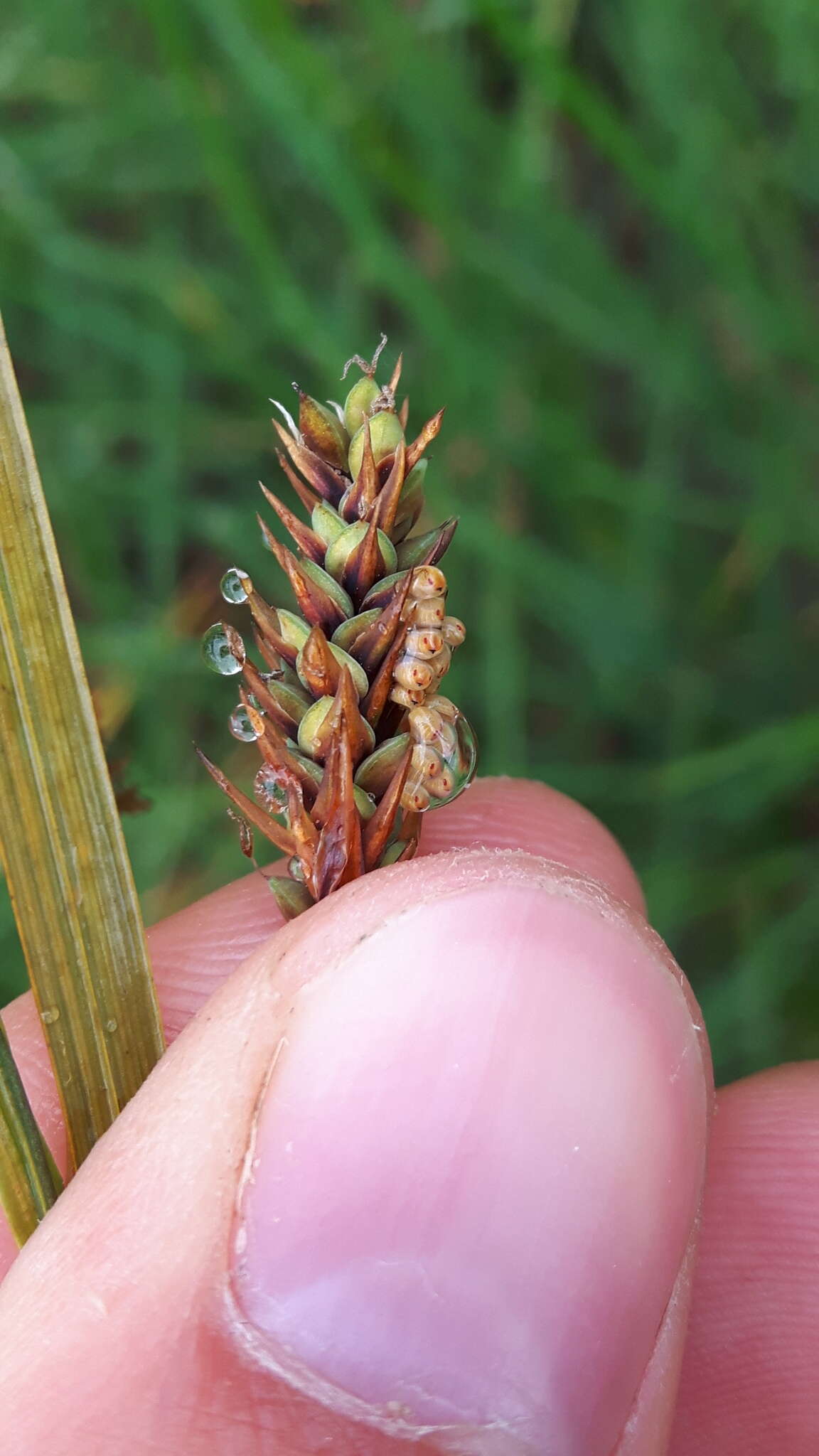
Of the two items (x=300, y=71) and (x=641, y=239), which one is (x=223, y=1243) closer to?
(x=300, y=71)

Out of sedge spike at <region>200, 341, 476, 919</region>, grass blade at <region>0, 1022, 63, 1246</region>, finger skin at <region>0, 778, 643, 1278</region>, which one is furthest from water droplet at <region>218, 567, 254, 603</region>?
finger skin at <region>0, 778, 643, 1278</region>

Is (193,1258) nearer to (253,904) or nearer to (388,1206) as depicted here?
(388,1206)

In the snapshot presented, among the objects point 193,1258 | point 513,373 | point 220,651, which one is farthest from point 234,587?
point 513,373

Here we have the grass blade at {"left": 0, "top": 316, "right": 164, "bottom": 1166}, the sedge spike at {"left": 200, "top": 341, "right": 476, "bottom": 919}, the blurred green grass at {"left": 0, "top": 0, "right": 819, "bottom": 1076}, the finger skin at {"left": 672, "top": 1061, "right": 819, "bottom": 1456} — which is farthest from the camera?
the blurred green grass at {"left": 0, "top": 0, "right": 819, "bottom": 1076}

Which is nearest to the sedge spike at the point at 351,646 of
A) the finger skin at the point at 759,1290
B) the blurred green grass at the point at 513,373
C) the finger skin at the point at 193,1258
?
the finger skin at the point at 193,1258

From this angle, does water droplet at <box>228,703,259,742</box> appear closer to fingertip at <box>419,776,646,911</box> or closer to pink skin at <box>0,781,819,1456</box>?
pink skin at <box>0,781,819,1456</box>
